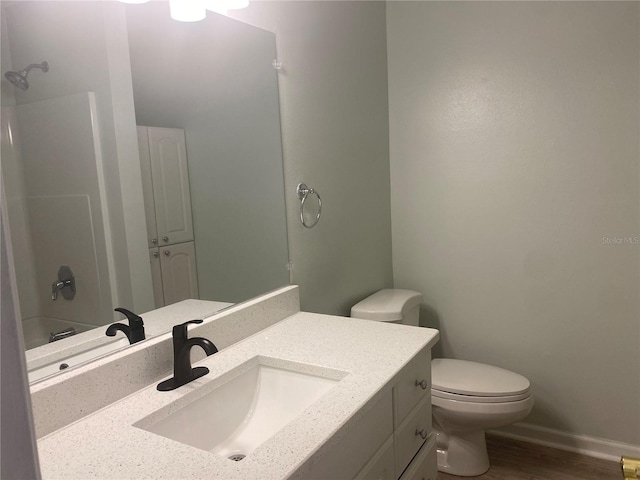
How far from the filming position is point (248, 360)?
1.31m

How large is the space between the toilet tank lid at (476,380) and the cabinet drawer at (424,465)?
512 millimetres

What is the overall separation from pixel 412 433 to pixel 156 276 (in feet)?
2.81

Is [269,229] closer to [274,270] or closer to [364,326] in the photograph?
[274,270]

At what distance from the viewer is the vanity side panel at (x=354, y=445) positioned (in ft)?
Result: 2.86

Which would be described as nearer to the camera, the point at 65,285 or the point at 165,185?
the point at 65,285

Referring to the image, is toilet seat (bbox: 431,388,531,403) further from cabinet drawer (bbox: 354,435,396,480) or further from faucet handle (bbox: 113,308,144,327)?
faucet handle (bbox: 113,308,144,327)

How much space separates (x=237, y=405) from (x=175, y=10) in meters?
1.12

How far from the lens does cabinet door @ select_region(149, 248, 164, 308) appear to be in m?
1.30

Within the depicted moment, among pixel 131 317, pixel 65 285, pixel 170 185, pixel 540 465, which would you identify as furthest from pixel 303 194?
pixel 540 465

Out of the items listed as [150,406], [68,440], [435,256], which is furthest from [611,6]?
[68,440]

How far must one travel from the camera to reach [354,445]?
102 cm

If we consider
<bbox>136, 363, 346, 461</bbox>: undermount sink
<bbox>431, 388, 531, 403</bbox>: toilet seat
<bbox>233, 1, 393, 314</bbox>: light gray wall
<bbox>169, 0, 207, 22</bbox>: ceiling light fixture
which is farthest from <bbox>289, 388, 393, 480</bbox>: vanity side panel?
<bbox>169, 0, 207, 22</bbox>: ceiling light fixture

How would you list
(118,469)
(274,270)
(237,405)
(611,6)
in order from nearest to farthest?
(118,469) < (237,405) < (274,270) < (611,6)

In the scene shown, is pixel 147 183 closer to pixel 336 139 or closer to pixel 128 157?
pixel 128 157
